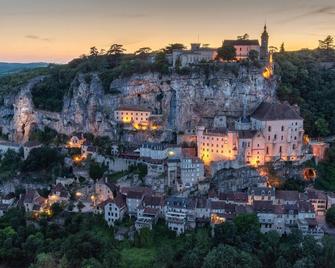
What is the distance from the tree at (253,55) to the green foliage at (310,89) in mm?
4278

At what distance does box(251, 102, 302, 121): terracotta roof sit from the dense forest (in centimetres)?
1540

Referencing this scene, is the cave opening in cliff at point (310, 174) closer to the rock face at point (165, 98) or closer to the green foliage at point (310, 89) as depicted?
the green foliage at point (310, 89)

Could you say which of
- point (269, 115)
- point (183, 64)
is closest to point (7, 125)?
point (183, 64)

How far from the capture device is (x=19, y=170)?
193 feet

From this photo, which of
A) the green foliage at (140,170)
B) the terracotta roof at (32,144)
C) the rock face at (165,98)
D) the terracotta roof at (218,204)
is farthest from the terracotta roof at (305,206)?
the terracotta roof at (32,144)

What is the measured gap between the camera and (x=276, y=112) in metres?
55.4

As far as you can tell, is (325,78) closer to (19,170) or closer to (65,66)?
(65,66)

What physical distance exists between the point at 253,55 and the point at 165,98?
502 inches

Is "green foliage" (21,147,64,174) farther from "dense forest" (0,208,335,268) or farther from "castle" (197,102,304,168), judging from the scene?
"castle" (197,102,304,168)

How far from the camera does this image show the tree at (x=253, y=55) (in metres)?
61.8

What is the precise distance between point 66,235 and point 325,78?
153ft

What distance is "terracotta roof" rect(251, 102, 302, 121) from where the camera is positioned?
5497cm

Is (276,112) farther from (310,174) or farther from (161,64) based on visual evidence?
(161,64)

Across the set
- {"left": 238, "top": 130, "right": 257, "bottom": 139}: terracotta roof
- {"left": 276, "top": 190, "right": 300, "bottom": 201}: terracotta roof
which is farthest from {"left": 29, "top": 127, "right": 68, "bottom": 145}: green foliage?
{"left": 276, "top": 190, "right": 300, "bottom": 201}: terracotta roof
